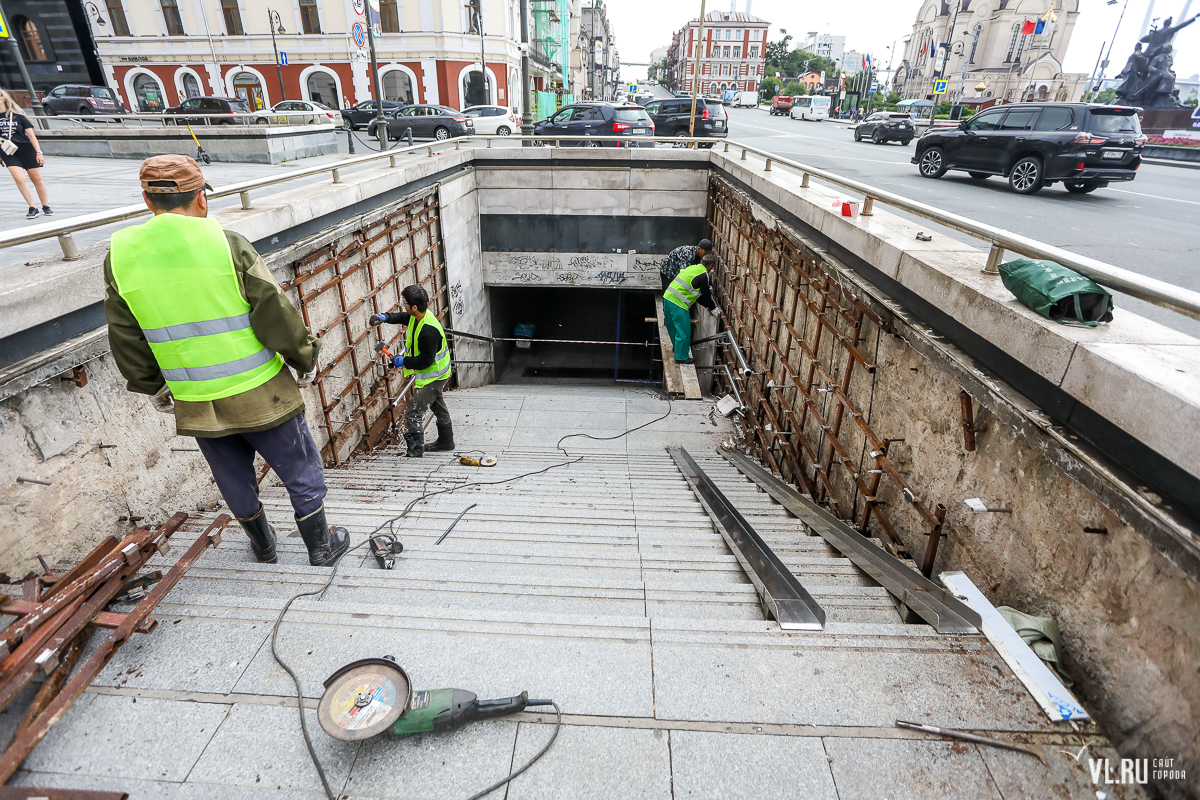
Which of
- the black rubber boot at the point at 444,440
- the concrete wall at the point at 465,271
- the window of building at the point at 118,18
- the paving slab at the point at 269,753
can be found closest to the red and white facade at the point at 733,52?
the window of building at the point at 118,18

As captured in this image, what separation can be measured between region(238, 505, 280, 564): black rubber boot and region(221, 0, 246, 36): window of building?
135ft

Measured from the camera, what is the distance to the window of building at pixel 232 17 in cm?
3272

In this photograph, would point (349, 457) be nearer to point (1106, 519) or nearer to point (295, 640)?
point (295, 640)

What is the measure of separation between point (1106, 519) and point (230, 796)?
344cm

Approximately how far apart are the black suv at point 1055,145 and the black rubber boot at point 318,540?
12.4 metres

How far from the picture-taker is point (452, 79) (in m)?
33.2

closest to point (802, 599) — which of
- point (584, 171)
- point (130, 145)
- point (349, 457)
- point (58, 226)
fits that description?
point (58, 226)

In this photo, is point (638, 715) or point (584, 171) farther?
point (584, 171)

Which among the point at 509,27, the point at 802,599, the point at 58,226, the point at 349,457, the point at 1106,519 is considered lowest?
the point at 349,457

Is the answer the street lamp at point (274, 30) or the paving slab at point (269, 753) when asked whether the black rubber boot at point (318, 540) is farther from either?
the street lamp at point (274, 30)

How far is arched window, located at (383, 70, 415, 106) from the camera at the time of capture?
33312 millimetres

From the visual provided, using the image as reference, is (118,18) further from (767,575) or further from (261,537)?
(767,575)

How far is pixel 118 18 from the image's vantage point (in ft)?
109

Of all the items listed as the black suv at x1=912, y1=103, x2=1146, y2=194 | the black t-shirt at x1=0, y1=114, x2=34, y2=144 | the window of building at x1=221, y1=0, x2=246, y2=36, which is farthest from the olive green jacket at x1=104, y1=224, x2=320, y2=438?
the window of building at x1=221, y1=0, x2=246, y2=36
